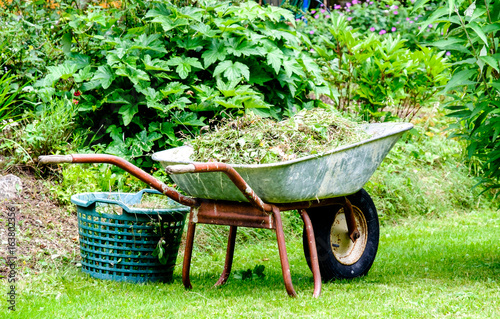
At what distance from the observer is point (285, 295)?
3.03m

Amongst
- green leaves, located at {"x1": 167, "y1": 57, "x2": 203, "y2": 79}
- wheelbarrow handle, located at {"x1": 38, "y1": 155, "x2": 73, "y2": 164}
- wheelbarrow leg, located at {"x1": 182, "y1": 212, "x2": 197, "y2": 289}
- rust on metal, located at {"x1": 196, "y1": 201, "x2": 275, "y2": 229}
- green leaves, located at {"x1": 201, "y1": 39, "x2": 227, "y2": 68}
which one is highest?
green leaves, located at {"x1": 201, "y1": 39, "x2": 227, "y2": 68}

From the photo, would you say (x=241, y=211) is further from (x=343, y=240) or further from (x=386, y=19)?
(x=386, y=19)

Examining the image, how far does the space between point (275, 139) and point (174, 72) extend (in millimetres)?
1749

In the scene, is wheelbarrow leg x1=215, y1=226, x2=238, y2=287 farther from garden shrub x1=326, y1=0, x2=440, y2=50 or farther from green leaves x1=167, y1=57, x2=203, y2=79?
garden shrub x1=326, y1=0, x2=440, y2=50

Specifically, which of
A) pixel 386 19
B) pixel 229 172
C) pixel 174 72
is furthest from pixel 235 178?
pixel 386 19

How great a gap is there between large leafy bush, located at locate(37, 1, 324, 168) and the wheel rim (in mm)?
1168

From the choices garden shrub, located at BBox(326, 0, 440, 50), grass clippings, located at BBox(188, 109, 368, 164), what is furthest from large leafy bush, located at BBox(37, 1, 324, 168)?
garden shrub, located at BBox(326, 0, 440, 50)

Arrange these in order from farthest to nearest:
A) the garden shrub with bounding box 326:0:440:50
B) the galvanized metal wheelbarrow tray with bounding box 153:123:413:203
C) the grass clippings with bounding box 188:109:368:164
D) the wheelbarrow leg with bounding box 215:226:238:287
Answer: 1. the garden shrub with bounding box 326:0:440:50
2. the wheelbarrow leg with bounding box 215:226:238:287
3. the grass clippings with bounding box 188:109:368:164
4. the galvanized metal wheelbarrow tray with bounding box 153:123:413:203

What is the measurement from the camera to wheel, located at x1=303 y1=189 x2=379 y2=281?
134 inches

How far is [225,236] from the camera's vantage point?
14.1 ft

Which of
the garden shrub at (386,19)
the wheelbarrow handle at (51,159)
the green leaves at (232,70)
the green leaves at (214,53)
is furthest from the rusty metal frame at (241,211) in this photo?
Result: the garden shrub at (386,19)

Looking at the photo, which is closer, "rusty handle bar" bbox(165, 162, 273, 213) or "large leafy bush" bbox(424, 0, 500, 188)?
"rusty handle bar" bbox(165, 162, 273, 213)

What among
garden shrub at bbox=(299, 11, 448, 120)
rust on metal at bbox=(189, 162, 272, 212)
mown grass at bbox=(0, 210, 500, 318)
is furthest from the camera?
garden shrub at bbox=(299, 11, 448, 120)

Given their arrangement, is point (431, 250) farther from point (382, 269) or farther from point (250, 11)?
point (250, 11)
